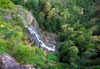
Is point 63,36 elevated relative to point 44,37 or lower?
elevated

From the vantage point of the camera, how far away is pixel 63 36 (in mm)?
31609

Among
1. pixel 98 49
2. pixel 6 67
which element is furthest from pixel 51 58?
pixel 6 67

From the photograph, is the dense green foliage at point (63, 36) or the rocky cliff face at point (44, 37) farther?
the rocky cliff face at point (44, 37)

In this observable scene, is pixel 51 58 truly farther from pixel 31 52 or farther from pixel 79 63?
pixel 31 52

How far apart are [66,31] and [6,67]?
23.4m

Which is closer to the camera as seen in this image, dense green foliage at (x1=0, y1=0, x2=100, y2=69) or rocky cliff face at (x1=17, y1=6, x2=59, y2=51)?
dense green foliage at (x1=0, y1=0, x2=100, y2=69)

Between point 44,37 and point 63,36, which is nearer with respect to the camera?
point 44,37

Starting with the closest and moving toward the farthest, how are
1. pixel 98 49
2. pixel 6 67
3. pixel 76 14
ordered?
pixel 6 67 → pixel 98 49 → pixel 76 14

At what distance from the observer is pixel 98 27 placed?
105ft

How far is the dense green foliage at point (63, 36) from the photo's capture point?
51.2 feet

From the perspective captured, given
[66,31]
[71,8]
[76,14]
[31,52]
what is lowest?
[31,52]

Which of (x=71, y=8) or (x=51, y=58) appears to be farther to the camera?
(x=71, y=8)

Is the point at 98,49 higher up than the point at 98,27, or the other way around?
the point at 98,27

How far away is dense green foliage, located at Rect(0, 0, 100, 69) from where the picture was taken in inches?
614
